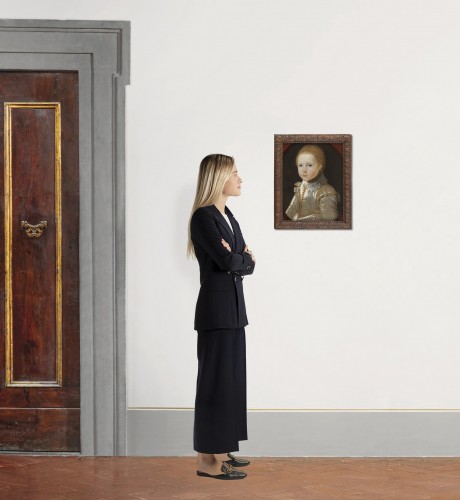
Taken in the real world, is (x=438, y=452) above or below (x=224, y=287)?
below

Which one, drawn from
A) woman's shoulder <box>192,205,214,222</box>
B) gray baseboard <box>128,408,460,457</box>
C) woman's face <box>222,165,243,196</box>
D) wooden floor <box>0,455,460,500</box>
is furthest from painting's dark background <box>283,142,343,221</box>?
wooden floor <box>0,455,460,500</box>

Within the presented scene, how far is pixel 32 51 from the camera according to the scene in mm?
5613

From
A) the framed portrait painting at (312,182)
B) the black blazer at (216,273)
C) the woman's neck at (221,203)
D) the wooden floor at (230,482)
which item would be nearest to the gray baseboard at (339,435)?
the wooden floor at (230,482)

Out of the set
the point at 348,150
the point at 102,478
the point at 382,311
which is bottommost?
the point at 102,478

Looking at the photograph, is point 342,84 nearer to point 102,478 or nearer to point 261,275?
point 261,275

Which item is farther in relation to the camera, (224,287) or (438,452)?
(438,452)

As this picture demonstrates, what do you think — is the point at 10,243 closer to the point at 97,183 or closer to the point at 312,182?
the point at 97,183

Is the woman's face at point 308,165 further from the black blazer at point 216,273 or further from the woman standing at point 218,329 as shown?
the black blazer at point 216,273

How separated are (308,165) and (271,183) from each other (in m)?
0.29

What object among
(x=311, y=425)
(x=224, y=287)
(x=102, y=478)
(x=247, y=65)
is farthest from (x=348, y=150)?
(x=102, y=478)

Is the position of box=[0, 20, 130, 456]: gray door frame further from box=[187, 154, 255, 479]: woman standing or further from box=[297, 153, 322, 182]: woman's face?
box=[297, 153, 322, 182]: woman's face

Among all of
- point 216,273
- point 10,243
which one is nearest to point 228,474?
point 216,273

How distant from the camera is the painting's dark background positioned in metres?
5.62

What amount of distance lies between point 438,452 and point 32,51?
400 centimetres
